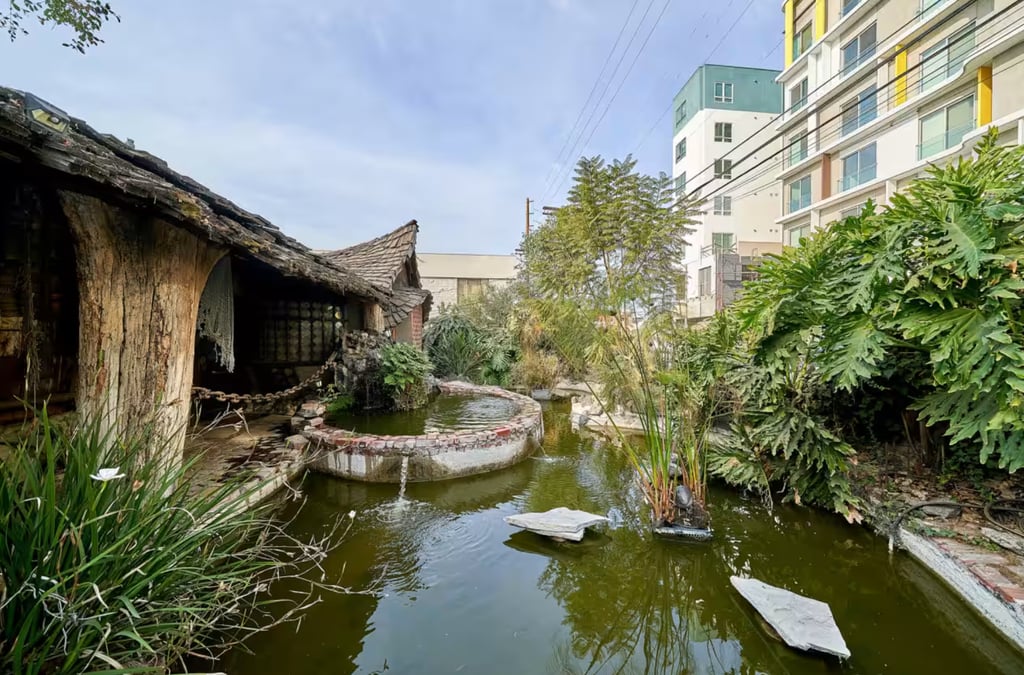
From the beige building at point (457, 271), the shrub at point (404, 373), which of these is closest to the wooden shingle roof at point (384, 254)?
the shrub at point (404, 373)

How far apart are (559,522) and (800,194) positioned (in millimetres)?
21806

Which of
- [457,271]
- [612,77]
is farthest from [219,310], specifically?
[457,271]

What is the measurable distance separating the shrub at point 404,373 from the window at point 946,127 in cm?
1717

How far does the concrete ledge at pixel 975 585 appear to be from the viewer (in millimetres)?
2898

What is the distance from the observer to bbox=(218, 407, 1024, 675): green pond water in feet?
9.25

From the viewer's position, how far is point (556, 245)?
4.98m

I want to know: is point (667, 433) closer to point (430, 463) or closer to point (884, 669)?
point (884, 669)

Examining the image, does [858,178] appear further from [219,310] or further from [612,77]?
[219,310]

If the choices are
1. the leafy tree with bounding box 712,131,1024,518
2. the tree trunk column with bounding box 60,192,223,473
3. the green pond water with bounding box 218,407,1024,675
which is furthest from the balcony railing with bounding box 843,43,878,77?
the tree trunk column with bounding box 60,192,223,473

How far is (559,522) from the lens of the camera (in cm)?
450

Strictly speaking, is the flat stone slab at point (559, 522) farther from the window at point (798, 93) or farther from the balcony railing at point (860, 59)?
the window at point (798, 93)

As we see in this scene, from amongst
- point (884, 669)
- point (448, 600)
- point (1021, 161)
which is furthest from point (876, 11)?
point (448, 600)

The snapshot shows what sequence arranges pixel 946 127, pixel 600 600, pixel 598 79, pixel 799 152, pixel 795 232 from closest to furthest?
pixel 600 600 < pixel 598 79 < pixel 946 127 < pixel 799 152 < pixel 795 232

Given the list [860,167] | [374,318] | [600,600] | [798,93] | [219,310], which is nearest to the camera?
[600,600]
